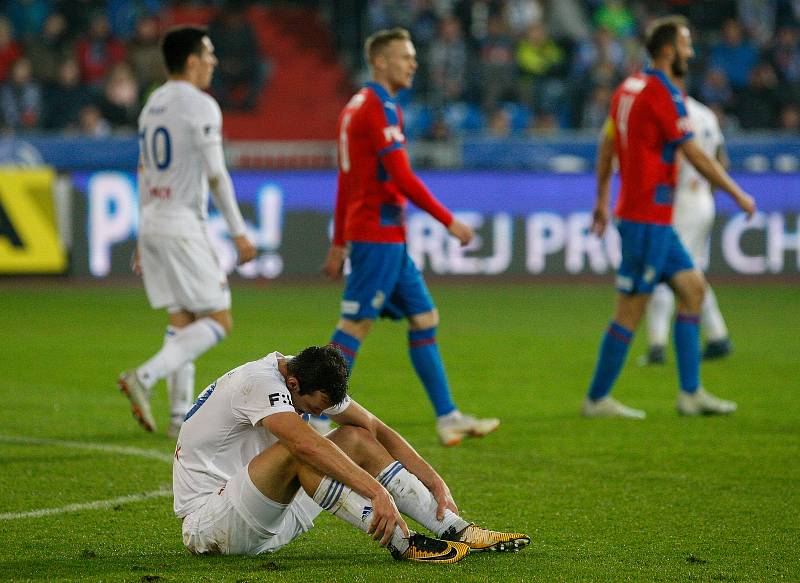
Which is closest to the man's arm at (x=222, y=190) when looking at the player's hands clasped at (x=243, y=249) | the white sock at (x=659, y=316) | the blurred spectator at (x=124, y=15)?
the player's hands clasped at (x=243, y=249)

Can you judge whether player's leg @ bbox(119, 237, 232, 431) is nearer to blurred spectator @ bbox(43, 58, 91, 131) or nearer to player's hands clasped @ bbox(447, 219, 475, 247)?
player's hands clasped @ bbox(447, 219, 475, 247)

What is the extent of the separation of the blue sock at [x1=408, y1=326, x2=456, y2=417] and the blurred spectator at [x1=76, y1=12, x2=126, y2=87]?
14.1 meters

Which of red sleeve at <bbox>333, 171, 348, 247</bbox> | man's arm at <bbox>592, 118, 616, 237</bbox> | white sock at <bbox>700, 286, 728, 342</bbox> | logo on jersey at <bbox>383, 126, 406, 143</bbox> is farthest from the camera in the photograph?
white sock at <bbox>700, 286, 728, 342</bbox>

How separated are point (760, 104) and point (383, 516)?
17.3 meters

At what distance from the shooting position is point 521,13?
891 inches

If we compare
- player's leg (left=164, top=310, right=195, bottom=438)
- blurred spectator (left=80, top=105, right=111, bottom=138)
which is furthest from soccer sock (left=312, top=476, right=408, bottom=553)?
blurred spectator (left=80, top=105, right=111, bottom=138)

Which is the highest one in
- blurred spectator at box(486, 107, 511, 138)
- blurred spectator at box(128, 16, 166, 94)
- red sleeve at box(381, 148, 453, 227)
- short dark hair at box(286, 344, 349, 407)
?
blurred spectator at box(128, 16, 166, 94)

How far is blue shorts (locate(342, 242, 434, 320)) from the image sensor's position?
7672 mm

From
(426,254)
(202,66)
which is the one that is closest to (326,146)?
(426,254)

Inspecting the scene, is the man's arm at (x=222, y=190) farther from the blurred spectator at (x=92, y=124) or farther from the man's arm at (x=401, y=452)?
the blurred spectator at (x=92, y=124)

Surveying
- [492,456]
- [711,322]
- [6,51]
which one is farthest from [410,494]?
[6,51]

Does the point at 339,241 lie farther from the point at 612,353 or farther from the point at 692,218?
the point at 692,218

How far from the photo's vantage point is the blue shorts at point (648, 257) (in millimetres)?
8336

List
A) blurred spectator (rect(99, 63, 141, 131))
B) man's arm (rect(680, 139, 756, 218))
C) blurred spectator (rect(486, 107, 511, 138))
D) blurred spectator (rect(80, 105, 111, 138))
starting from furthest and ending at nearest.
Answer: blurred spectator (rect(99, 63, 141, 131)), blurred spectator (rect(486, 107, 511, 138)), blurred spectator (rect(80, 105, 111, 138)), man's arm (rect(680, 139, 756, 218))
